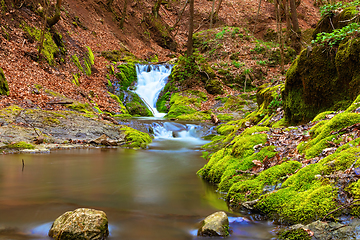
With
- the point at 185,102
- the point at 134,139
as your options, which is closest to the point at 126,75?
the point at 185,102

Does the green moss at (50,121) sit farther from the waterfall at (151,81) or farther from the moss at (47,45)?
the waterfall at (151,81)

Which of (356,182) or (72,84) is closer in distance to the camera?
(356,182)

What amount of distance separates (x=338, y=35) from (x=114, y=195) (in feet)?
18.8

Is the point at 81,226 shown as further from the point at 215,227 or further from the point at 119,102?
the point at 119,102

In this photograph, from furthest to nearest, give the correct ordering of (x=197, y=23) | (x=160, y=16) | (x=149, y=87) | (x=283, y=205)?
(x=197, y=23) < (x=160, y=16) < (x=149, y=87) < (x=283, y=205)

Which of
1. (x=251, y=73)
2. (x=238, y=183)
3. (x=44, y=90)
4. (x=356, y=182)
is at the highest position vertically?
(x=251, y=73)

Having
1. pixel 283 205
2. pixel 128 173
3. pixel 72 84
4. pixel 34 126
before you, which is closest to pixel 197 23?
pixel 72 84

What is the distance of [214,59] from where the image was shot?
24750 millimetres

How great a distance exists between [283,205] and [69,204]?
3218 millimetres

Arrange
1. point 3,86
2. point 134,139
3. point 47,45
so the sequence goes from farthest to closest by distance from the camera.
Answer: point 47,45 → point 134,139 → point 3,86

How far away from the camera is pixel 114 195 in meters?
4.52

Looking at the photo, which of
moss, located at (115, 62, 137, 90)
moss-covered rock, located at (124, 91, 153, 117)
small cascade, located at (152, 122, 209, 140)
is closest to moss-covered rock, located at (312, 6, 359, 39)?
small cascade, located at (152, 122, 209, 140)

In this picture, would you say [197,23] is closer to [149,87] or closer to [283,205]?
[149,87]

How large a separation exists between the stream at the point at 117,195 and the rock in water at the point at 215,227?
0.11m
